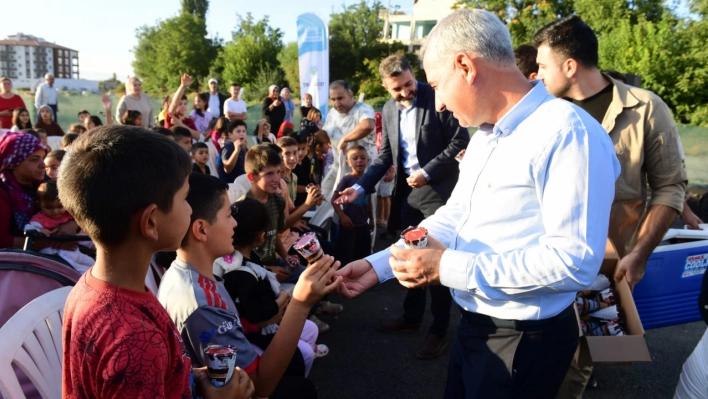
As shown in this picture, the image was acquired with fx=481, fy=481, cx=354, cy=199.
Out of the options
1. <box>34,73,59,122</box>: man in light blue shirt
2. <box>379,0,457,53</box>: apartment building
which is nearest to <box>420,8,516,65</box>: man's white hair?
<box>34,73,59,122</box>: man in light blue shirt

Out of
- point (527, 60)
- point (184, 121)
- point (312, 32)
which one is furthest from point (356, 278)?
point (312, 32)

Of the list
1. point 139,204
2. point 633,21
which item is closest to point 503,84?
point 139,204

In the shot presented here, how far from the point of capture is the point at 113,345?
1151mm

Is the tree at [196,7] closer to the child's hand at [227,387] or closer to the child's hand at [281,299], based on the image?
the child's hand at [281,299]

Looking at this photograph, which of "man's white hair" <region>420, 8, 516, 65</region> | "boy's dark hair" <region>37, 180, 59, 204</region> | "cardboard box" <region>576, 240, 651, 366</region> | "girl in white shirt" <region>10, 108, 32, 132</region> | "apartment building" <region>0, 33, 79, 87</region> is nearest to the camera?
"man's white hair" <region>420, 8, 516, 65</region>

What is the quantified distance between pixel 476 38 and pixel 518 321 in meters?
0.92

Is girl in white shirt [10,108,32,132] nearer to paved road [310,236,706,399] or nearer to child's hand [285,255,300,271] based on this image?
child's hand [285,255,300,271]

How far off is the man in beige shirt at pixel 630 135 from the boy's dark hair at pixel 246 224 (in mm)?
1797

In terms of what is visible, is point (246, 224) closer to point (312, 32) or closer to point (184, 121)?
point (184, 121)

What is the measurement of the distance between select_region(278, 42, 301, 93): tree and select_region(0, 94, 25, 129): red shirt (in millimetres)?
30693

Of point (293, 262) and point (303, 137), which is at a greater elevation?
point (303, 137)

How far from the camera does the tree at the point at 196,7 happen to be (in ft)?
214

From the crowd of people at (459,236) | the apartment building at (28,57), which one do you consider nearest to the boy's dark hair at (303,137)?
the crowd of people at (459,236)

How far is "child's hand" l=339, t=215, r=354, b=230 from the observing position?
491 cm
